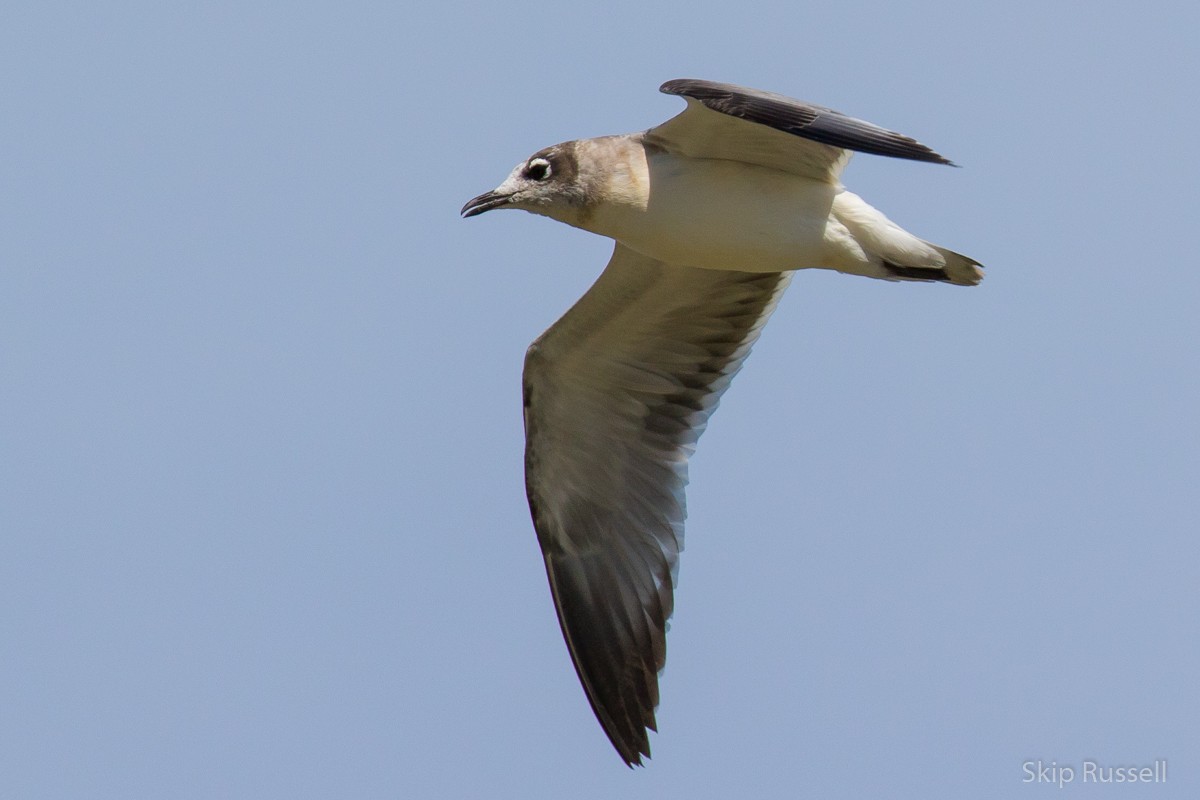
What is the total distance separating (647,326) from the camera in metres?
10.7

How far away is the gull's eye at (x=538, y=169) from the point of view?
937cm

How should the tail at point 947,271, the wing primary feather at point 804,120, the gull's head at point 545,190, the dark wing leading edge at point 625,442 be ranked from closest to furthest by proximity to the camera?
the wing primary feather at point 804,120 → the gull's head at point 545,190 → the tail at point 947,271 → the dark wing leading edge at point 625,442

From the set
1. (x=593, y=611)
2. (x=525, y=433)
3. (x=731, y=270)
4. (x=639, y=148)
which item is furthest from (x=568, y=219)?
(x=593, y=611)

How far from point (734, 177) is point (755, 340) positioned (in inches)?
63.6

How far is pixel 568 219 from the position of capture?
9438 mm

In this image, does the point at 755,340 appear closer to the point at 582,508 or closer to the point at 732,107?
the point at 582,508

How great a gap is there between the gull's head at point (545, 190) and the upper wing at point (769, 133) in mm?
483

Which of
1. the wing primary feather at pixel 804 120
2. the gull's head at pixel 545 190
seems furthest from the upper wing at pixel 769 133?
the gull's head at pixel 545 190

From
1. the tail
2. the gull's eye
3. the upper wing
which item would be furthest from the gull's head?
the tail

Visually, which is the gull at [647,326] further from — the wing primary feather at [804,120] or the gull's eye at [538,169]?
the wing primary feather at [804,120]

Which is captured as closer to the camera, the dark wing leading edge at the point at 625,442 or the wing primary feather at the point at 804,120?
the wing primary feather at the point at 804,120

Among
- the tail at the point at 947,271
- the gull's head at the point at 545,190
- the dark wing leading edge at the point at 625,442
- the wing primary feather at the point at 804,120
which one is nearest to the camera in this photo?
the wing primary feather at the point at 804,120

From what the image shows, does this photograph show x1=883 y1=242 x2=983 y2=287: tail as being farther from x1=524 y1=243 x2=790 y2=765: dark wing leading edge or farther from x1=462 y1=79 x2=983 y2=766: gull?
x1=524 y1=243 x2=790 y2=765: dark wing leading edge

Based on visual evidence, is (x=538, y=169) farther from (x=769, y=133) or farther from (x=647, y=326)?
(x=647, y=326)
